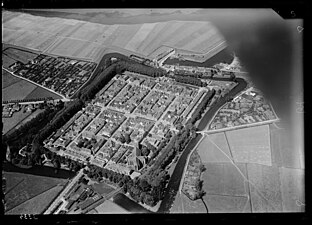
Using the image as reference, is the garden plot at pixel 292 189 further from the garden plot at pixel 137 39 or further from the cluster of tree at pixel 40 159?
the garden plot at pixel 137 39

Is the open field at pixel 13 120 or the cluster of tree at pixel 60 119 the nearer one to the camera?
the open field at pixel 13 120

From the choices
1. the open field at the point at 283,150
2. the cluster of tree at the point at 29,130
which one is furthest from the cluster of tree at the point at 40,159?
the open field at the point at 283,150

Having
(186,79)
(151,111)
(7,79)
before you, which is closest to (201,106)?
(186,79)

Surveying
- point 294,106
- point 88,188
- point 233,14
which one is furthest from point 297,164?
point 88,188

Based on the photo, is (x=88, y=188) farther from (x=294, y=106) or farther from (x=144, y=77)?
(x=294, y=106)

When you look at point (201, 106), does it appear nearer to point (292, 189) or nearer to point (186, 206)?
point (186, 206)

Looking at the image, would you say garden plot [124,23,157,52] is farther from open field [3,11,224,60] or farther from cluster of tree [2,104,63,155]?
cluster of tree [2,104,63,155]
